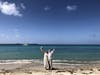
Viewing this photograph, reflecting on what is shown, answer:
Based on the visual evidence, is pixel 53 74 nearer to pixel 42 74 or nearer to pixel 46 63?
pixel 42 74

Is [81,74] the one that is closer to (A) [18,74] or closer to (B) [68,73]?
(B) [68,73]

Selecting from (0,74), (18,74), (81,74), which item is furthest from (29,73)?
(81,74)

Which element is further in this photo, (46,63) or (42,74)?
(46,63)

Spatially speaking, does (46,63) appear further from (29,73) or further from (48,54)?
(29,73)

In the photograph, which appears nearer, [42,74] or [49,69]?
[42,74]

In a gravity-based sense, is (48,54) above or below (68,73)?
above

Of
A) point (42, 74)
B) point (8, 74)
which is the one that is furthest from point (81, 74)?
→ point (8, 74)

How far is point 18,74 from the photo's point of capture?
61.1 ft

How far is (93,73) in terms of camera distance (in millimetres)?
18734

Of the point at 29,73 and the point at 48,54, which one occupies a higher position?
the point at 48,54

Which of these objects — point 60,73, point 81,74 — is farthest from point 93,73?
point 60,73

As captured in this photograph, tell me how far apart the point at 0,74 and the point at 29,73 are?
2215mm

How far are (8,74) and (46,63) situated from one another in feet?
13.5

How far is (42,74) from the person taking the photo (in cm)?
1836
